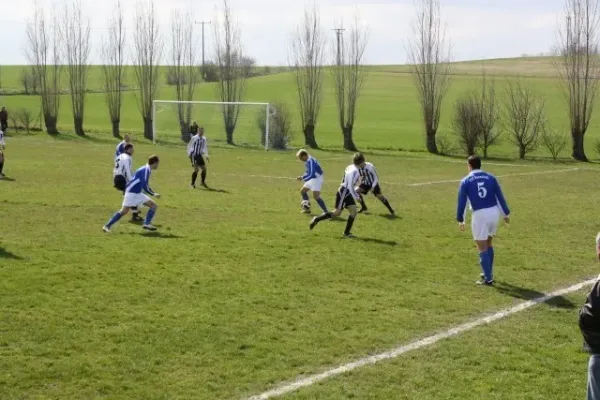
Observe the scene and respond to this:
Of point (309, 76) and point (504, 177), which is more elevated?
point (309, 76)

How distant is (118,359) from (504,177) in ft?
86.1

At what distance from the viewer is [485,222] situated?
12266 millimetres

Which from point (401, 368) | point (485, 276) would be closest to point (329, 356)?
point (401, 368)

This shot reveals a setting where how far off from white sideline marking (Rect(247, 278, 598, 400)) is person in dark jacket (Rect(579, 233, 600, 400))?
9.61 ft

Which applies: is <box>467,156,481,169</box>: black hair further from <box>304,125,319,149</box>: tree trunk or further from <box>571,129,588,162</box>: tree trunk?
<box>304,125,319,149</box>: tree trunk

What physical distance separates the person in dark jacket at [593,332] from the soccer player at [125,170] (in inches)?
536

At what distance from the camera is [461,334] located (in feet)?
31.9

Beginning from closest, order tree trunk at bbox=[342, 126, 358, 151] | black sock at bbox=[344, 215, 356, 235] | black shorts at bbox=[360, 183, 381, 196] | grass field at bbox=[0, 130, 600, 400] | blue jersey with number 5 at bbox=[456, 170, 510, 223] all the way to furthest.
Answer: grass field at bbox=[0, 130, 600, 400], blue jersey with number 5 at bbox=[456, 170, 510, 223], black sock at bbox=[344, 215, 356, 235], black shorts at bbox=[360, 183, 381, 196], tree trunk at bbox=[342, 126, 358, 151]

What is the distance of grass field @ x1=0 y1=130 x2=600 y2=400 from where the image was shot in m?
7.98

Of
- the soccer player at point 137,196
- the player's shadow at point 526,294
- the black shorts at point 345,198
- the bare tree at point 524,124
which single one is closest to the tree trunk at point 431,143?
the bare tree at point 524,124

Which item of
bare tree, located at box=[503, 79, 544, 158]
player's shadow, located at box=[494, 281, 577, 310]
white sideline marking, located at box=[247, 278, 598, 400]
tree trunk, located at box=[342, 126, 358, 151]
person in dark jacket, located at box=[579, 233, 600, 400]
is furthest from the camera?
tree trunk, located at box=[342, 126, 358, 151]

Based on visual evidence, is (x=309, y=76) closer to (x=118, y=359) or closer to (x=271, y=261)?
(x=271, y=261)

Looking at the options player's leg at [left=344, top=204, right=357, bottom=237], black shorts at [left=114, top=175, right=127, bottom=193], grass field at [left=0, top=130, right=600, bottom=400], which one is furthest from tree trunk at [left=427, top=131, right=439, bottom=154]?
player's leg at [left=344, top=204, right=357, bottom=237]

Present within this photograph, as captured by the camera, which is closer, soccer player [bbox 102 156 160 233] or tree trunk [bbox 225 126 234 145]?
soccer player [bbox 102 156 160 233]
